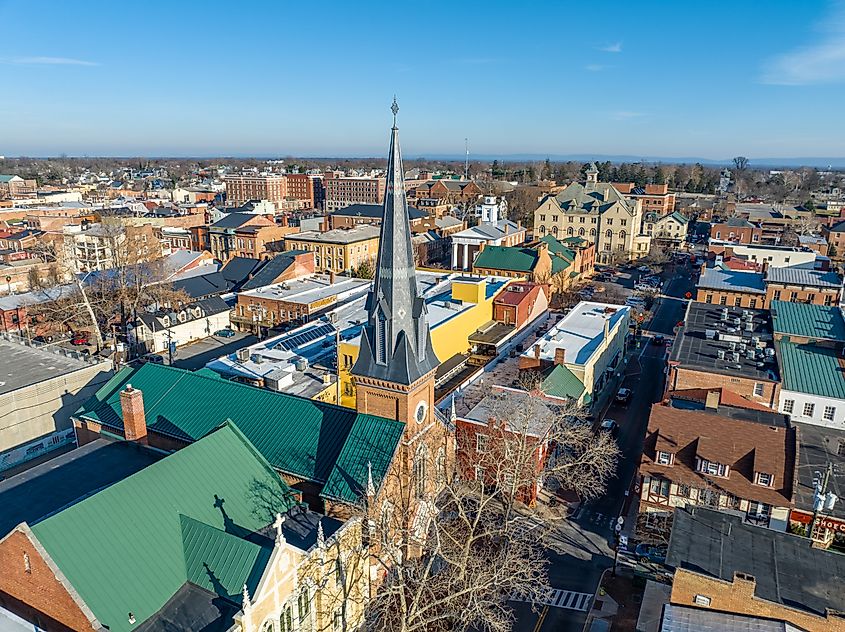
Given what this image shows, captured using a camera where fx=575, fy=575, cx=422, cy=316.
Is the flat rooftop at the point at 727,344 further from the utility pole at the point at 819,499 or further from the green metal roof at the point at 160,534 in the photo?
the green metal roof at the point at 160,534

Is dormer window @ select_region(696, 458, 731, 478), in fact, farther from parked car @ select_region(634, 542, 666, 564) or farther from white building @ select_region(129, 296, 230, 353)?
white building @ select_region(129, 296, 230, 353)

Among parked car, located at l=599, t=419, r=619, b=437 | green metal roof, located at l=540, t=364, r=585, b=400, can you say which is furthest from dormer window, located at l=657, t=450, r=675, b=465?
parked car, located at l=599, t=419, r=619, b=437

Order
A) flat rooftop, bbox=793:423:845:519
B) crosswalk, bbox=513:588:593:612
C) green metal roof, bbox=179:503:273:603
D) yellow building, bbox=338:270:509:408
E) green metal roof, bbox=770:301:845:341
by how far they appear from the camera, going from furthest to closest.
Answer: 1. green metal roof, bbox=770:301:845:341
2. yellow building, bbox=338:270:509:408
3. flat rooftop, bbox=793:423:845:519
4. crosswalk, bbox=513:588:593:612
5. green metal roof, bbox=179:503:273:603

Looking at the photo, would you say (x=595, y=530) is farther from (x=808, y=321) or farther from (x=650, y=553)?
(x=808, y=321)

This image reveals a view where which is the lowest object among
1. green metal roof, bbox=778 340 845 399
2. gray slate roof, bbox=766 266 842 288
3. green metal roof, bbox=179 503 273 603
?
green metal roof, bbox=179 503 273 603

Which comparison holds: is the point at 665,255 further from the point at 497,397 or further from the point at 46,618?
the point at 46,618

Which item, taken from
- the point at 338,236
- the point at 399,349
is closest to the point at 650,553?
the point at 399,349

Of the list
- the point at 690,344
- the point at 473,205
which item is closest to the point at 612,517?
the point at 690,344
